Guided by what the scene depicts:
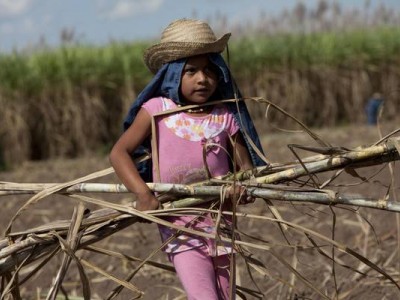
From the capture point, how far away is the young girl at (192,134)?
2.79 metres

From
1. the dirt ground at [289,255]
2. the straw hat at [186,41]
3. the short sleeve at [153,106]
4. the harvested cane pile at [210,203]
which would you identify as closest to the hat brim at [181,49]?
the straw hat at [186,41]

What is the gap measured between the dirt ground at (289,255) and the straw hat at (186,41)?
569 mm

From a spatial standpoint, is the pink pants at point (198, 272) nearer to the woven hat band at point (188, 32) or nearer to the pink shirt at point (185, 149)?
the pink shirt at point (185, 149)

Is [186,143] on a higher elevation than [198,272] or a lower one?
higher

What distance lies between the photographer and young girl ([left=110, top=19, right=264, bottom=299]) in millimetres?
2795

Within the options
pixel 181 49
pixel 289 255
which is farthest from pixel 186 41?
pixel 289 255

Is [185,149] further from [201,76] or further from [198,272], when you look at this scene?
[198,272]

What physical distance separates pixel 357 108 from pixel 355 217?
985 centimetres

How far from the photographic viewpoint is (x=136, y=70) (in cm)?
1313

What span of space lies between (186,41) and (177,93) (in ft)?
0.55

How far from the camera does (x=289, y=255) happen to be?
4.91 m

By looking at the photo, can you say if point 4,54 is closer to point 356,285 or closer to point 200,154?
point 356,285

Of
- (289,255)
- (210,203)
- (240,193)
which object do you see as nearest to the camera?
(240,193)

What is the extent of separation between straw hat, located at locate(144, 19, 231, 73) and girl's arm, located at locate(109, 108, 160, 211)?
205 mm
